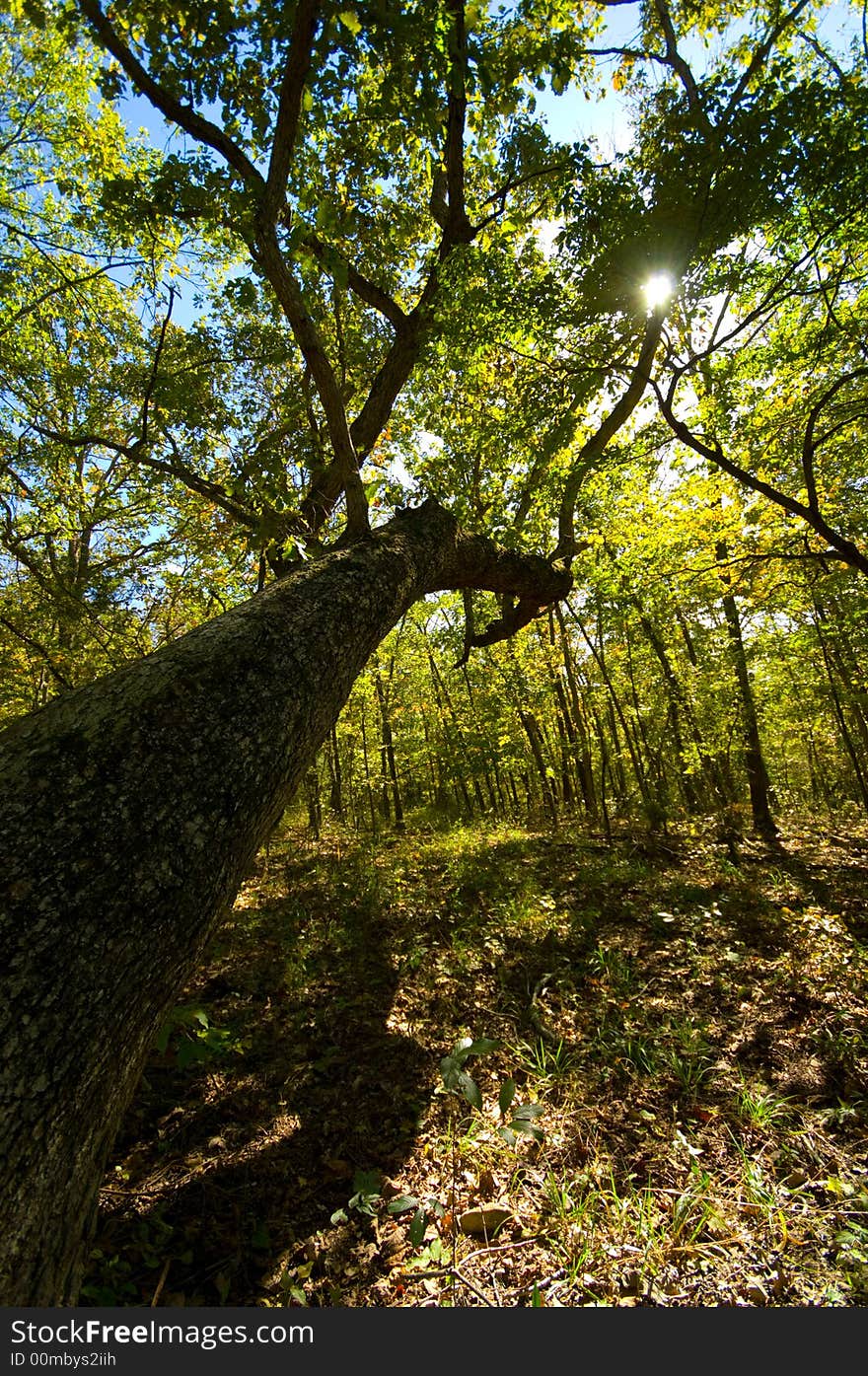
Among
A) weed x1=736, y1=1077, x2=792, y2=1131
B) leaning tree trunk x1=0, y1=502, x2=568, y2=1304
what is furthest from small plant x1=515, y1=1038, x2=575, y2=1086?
leaning tree trunk x1=0, y1=502, x2=568, y2=1304

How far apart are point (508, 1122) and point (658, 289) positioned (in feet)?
21.4

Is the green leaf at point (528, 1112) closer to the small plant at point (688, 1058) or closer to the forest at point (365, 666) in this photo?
the forest at point (365, 666)

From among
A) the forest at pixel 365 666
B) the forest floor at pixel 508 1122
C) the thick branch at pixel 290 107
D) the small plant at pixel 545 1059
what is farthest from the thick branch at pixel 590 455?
the small plant at pixel 545 1059

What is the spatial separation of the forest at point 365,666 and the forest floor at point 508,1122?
0.08 ft

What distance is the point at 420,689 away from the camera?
959 inches

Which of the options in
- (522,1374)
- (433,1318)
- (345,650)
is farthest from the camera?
(345,650)

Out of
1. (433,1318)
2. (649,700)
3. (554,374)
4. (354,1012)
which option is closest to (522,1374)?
(433,1318)

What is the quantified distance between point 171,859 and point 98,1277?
6.47ft

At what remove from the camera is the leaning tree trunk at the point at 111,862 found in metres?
1.19

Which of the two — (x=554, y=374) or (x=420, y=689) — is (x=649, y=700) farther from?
(x=420, y=689)

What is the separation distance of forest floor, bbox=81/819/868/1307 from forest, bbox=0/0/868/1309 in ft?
0.08

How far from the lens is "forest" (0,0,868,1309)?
1.83m

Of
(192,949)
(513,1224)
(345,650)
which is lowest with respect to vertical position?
(513,1224)

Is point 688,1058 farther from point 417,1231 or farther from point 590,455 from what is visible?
point 590,455
